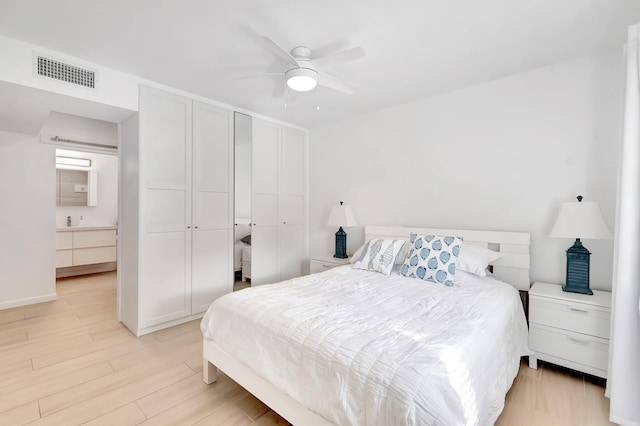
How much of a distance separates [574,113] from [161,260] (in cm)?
400

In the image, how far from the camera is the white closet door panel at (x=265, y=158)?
3.79 m

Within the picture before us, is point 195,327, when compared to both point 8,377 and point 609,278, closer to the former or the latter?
point 8,377

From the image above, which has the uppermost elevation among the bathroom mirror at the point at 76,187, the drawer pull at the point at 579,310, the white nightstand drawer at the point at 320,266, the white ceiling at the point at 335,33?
the white ceiling at the point at 335,33

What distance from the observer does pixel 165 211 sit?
2969 millimetres

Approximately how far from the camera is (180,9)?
1.82 meters

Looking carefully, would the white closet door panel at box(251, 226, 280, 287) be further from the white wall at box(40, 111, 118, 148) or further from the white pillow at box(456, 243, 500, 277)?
the white wall at box(40, 111, 118, 148)

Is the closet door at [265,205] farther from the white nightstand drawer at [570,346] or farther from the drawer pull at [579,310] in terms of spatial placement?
the drawer pull at [579,310]

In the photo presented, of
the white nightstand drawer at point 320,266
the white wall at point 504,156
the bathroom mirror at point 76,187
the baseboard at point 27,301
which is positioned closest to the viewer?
the white wall at point 504,156

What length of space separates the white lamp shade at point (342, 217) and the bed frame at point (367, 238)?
226mm

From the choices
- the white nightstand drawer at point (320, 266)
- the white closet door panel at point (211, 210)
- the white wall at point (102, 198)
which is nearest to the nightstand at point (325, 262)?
the white nightstand drawer at point (320, 266)

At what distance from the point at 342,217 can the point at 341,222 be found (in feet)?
0.22

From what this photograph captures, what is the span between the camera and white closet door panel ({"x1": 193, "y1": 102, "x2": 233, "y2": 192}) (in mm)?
3188

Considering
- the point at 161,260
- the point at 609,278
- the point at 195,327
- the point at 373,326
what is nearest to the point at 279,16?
the point at 373,326

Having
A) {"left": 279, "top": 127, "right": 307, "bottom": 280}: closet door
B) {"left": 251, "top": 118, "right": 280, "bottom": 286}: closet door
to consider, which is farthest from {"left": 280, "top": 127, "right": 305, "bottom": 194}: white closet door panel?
{"left": 251, "top": 118, "right": 280, "bottom": 286}: closet door
